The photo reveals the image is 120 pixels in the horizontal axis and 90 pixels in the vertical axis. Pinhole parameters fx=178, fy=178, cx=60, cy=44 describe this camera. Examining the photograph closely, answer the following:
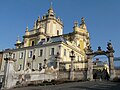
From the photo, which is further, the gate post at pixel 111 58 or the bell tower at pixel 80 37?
the bell tower at pixel 80 37

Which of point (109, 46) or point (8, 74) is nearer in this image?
point (8, 74)

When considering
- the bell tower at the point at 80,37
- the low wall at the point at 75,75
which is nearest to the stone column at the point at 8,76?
the low wall at the point at 75,75

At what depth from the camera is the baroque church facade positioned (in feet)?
143

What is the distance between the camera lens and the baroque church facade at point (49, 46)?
1716 inches

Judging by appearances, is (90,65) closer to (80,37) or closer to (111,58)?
(111,58)

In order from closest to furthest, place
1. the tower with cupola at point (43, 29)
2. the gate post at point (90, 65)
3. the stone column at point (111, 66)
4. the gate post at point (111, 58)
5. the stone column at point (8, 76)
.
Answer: the stone column at point (8, 76), the stone column at point (111, 66), the gate post at point (111, 58), the gate post at point (90, 65), the tower with cupola at point (43, 29)

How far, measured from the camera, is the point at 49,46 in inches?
1791

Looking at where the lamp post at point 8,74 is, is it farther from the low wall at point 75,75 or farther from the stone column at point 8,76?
the low wall at point 75,75

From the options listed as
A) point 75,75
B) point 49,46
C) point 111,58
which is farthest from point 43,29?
point 111,58

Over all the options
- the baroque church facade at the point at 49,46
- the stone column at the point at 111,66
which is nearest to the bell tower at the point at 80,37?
the baroque church facade at the point at 49,46

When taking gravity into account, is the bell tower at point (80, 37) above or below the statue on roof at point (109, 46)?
above

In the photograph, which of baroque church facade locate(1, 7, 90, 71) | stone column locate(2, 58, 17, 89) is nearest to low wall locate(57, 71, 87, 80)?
baroque church facade locate(1, 7, 90, 71)

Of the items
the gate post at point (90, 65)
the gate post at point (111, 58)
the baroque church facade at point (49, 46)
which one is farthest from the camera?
the baroque church facade at point (49, 46)

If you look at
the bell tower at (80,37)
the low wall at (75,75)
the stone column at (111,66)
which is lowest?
the low wall at (75,75)
